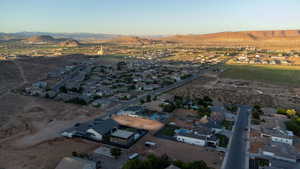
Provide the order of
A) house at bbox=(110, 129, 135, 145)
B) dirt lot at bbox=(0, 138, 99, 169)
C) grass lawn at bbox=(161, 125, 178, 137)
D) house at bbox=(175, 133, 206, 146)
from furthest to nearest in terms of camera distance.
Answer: grass lawn at bbox=(161, 125, 178, 137), house at bbox=(175, 133, 206, 146), house at bbox=(110, 129, 135, 145), dirt lot at bbox=(0, 138, 99, 169)

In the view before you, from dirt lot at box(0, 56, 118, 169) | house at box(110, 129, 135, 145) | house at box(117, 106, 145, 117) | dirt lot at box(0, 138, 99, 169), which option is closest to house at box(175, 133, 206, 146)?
house at box(110, 129, 135, 145)

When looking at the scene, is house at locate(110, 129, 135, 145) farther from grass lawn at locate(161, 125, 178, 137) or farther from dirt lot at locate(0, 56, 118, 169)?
grass lawn at locate(161, 125, 178, 137)

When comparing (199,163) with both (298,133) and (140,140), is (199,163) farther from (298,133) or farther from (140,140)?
(298,133)

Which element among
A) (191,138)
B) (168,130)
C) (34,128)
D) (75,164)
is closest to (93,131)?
(75,164)

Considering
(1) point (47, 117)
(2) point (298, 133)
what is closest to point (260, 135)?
(2) point (298, 133)

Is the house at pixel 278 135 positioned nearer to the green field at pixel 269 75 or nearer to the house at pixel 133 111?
the house at pixel 133 111

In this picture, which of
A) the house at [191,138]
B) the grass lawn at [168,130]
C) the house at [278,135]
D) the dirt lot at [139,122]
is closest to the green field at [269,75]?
the house at [278,135]
